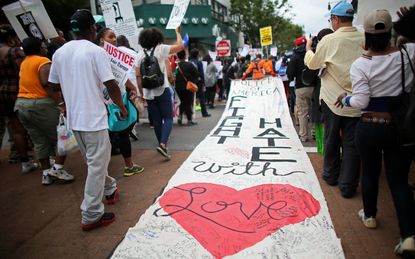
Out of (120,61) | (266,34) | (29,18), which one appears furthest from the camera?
(266,34)

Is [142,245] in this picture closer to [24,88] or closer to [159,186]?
[159,186]

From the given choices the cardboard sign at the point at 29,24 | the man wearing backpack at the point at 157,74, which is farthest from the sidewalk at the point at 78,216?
the cardboard sign at the point at 29,24

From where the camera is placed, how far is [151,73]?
469 centimetres

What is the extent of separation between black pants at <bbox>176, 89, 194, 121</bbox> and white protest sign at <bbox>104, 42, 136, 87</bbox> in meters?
4.42

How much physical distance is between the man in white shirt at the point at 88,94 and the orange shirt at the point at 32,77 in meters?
1.28

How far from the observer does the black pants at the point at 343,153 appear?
3.41m

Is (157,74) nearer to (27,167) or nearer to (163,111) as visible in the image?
(163,111)

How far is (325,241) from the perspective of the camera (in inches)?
101

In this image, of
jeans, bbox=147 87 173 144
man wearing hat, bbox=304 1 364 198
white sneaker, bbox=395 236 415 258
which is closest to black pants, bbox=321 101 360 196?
man wearing hat, bbox=304 1 364 198

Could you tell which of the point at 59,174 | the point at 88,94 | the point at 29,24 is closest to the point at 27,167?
the point at 59,174

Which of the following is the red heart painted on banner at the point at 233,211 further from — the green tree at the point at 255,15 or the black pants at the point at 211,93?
the green tree at the point at 255,15

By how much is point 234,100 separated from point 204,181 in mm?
3568

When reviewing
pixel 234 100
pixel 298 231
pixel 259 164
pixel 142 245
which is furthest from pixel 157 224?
pixel 234 100

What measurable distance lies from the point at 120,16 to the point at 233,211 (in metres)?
4.08
